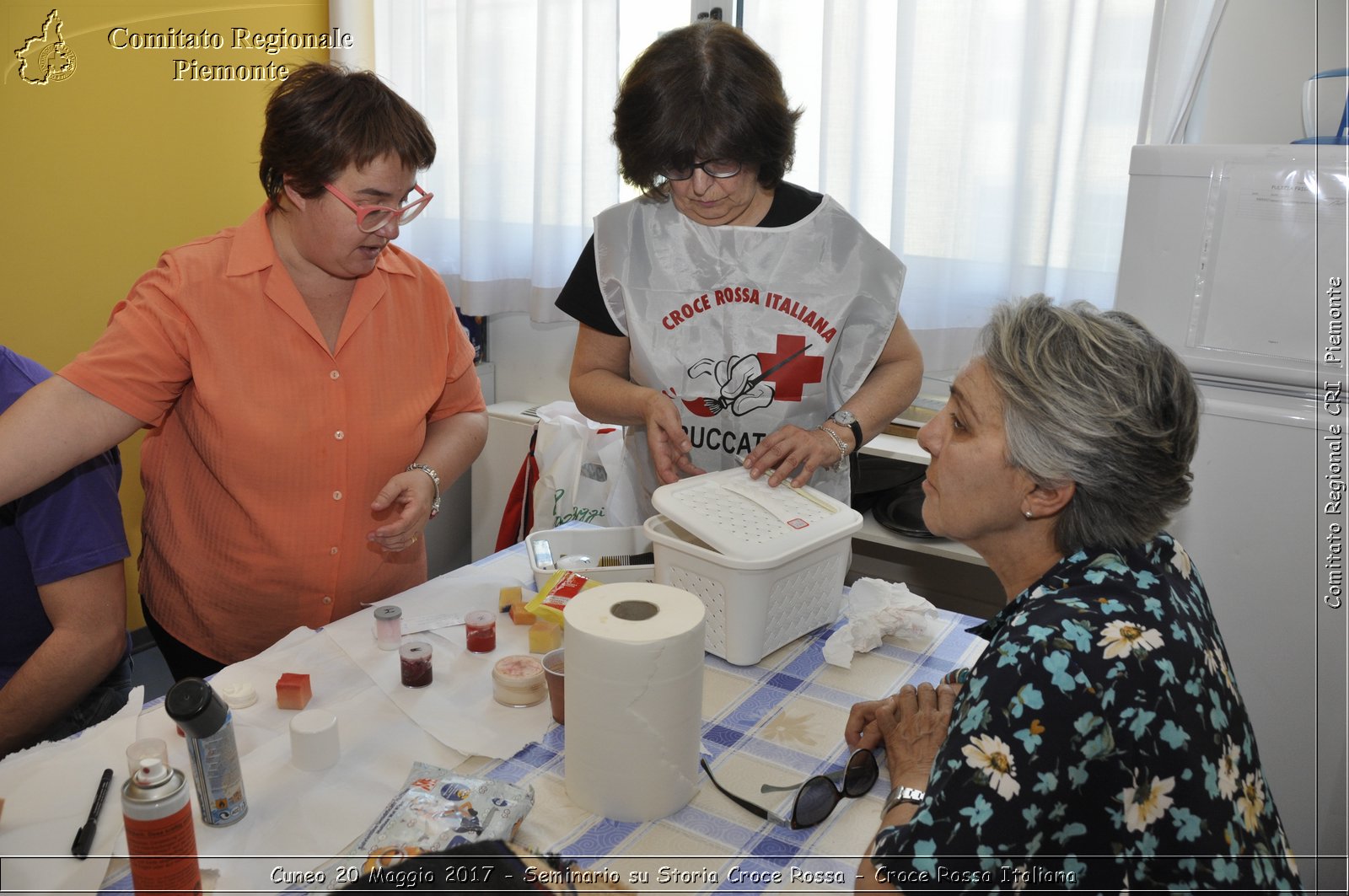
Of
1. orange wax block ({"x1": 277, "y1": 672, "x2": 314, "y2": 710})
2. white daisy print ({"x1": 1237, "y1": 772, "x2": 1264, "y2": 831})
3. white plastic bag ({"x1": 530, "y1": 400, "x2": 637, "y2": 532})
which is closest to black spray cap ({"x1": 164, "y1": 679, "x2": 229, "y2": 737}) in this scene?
orange wax block ({"x1": 277, "y1": 672, "x2": 314, "y2": 710})

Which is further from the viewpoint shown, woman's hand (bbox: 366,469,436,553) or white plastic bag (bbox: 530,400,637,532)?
white plastic bag (bbox: 530,400,637,532)

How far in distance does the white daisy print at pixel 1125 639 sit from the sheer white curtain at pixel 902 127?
1905 mm

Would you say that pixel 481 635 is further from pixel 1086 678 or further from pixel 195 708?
pixel 1086 678

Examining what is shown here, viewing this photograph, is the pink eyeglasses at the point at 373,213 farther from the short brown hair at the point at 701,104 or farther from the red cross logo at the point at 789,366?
→ the red cross logo at the point at 789,366

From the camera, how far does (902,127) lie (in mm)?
2748

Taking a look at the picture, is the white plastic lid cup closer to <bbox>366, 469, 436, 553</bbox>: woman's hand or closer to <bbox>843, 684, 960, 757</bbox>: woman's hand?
<bbox>366, 469, 436, 553</bbox>: woman's hand

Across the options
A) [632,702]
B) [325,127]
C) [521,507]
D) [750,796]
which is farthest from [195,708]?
[521,507]

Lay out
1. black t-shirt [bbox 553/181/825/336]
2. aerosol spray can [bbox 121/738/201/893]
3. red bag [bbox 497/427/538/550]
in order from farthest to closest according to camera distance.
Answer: red bag [bbox 497/427/538/550] < black t-shirt [bbox 553/181/825/336] < aerosol spray can [bbox 121/738/201/893]

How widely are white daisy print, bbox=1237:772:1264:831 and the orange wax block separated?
1124mm

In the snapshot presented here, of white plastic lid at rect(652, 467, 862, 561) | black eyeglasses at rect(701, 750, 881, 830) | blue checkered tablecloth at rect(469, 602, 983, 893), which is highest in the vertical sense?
white plastic lid at rect(652, 467, 862, 561)

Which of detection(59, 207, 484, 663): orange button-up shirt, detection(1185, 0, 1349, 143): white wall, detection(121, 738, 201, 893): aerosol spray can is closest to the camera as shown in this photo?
detection(121, 738, 201, 893): aerosol spray can

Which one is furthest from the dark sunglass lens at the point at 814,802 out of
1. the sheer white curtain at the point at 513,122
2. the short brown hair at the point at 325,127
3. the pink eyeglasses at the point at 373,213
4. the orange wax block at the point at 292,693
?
the sheer white curtain at the point at 513,122

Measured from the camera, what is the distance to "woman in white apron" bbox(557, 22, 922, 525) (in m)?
1.89

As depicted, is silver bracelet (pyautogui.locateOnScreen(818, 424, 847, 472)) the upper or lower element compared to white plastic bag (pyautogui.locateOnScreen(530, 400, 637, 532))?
upper
